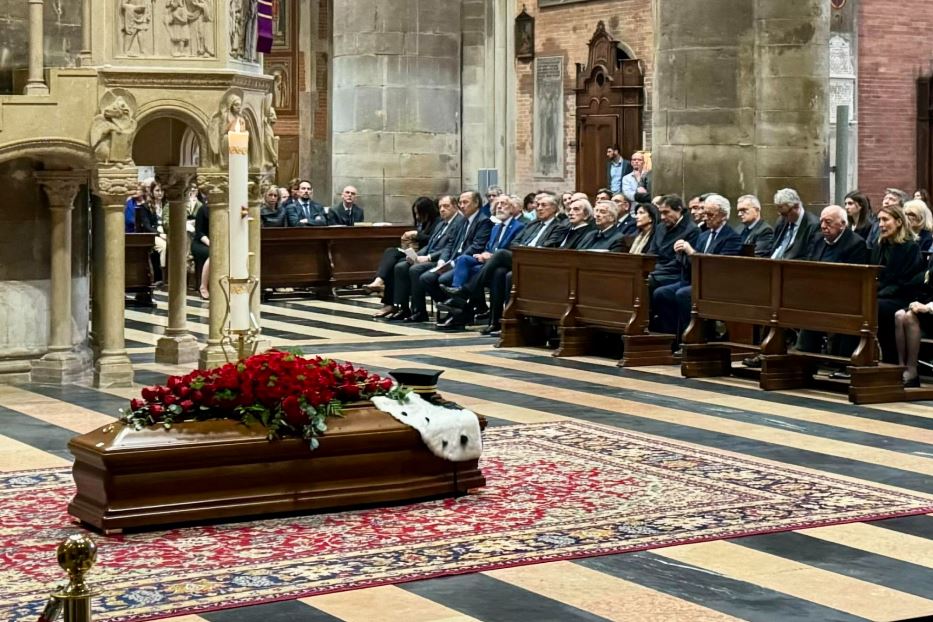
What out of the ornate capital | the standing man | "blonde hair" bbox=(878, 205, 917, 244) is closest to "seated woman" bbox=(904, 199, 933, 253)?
"blonde hair" bbox=(878, 205, 917, 244)

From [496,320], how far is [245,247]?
805cm

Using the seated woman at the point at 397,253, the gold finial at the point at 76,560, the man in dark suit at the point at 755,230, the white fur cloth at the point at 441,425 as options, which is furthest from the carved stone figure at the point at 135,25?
the gold finial at the point at 76,560

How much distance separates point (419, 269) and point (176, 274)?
13.1ft

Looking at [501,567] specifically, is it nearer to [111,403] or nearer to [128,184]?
[111,403]

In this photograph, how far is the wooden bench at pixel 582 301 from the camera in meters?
13.1

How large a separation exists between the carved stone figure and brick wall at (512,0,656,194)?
46.7 ft

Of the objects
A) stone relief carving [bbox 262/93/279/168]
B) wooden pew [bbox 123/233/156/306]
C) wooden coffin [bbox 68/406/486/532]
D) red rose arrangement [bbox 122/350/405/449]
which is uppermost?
stone relief carving [bbox 262/93/279/168]

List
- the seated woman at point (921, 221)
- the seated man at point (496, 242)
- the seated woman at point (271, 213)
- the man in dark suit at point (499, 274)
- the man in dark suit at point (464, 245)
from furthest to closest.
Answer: the seated woman at point (271, 213), the man in dark suit at point (464, 245), the seated man at point (496, 242), the man in dark suit at point (499, 274), the seated woman at point (921, 221)

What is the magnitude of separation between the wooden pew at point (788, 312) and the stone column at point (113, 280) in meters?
4.08

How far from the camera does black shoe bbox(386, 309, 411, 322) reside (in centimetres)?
1709

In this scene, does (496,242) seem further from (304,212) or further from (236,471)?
(236,471)

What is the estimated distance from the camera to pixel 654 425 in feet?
32.9

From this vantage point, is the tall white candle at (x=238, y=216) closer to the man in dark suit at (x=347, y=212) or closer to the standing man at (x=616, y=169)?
the man in dark suit at (x=347, y=212)

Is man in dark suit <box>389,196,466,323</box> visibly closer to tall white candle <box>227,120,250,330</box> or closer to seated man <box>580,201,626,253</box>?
seated man <box>580,201,626,253</box>
